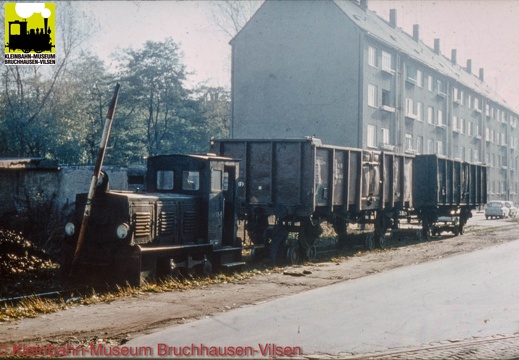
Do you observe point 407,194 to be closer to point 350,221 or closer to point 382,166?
point 382,166

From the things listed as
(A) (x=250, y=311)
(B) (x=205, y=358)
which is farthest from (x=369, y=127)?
(B) (x=205, y=358)

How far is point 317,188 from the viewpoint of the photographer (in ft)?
51.9

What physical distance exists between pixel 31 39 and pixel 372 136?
2939cm

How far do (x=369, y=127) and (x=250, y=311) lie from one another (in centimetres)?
2866

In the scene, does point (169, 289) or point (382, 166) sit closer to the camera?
point (169, 289)

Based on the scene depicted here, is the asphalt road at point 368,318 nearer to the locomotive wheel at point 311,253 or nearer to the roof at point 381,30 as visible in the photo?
the locomotive wheel at point 311,253

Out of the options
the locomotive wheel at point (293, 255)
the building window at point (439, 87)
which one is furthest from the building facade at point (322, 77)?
the locomotive wheel at point (293, 255)

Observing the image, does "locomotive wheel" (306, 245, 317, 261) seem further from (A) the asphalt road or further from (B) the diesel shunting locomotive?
(A) the asphalt road

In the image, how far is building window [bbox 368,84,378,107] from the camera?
3655 cm

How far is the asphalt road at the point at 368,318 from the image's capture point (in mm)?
7285

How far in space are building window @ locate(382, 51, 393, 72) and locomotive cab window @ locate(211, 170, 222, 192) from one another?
90.4 feet

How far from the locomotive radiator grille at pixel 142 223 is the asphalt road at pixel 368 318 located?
9.21 feet

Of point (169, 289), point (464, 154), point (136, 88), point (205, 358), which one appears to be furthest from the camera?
point (464, 154)

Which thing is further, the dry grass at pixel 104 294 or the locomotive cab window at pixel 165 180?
the locomotive cab window at pixel 165 180
